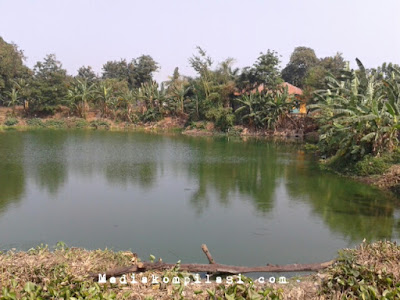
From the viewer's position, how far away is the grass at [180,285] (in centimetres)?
372

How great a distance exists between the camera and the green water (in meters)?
7.06

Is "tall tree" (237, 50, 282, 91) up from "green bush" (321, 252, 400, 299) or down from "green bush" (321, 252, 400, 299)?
up

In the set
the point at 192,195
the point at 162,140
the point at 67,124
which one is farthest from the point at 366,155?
the point at 67,124

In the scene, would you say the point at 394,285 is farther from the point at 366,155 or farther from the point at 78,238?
the point at 366,155

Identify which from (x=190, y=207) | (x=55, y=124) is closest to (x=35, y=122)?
(x=55, y=124)

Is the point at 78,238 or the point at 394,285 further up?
the point at 394,285

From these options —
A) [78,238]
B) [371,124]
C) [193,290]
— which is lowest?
[78,238]

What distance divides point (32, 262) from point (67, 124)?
1078 inches

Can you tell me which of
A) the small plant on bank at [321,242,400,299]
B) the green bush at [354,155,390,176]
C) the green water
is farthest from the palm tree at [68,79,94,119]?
the small plant on bank at [321,242,400,299]

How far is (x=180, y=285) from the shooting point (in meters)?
4.07

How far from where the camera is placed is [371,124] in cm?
1245

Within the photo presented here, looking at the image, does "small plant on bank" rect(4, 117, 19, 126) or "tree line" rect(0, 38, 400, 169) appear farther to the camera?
"small plant on bank" rect(4, 117, 19, 126)

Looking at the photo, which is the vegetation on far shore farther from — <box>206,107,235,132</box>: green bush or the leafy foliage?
the leafy foliage

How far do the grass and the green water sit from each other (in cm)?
215
